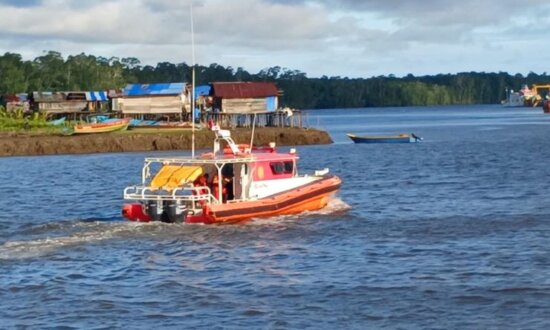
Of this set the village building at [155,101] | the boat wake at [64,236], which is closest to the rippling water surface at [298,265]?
the boat wake at [64,236]

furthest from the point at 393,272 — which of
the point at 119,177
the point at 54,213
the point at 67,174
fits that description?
the point at 67,174

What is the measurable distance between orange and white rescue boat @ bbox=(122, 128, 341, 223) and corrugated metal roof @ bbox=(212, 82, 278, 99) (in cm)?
6296

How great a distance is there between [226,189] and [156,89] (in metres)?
68.1

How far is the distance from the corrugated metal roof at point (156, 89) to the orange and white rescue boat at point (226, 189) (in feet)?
211

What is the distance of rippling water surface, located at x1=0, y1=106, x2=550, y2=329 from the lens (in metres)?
18.8

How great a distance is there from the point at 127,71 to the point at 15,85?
115ft

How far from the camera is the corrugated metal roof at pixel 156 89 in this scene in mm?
96625

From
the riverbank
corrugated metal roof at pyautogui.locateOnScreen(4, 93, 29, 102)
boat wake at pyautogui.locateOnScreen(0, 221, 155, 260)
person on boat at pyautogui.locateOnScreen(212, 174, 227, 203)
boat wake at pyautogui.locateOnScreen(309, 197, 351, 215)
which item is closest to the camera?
boat wake at pyautogui.locateOnScreen(0, 221, 155, 260)

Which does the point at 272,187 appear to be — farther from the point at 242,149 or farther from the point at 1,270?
the point at 1,270

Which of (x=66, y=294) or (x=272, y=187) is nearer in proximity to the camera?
(x=66, y=294)

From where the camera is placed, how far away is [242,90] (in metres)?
96.2

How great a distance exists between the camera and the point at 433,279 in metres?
21.5

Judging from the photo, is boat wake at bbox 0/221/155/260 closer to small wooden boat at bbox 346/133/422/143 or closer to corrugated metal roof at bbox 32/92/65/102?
small wooden boat at bbox 346/133/422/143

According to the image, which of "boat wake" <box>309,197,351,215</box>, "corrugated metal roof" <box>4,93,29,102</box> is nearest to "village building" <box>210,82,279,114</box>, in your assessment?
"corrugated metal roof" <box>4,93,29,102</box>
